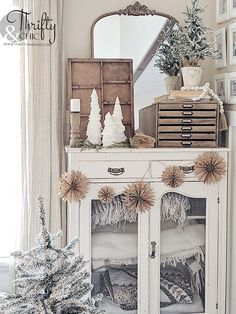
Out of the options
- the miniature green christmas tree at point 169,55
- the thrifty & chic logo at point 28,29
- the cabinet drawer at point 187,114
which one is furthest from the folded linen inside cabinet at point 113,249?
the thrifty & chic logo at point 28,29

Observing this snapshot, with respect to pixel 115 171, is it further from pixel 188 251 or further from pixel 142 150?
pixel 188 251

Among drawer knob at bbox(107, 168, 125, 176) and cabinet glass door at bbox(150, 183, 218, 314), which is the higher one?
drawer knob at bbox(107, 168, 125, 176)

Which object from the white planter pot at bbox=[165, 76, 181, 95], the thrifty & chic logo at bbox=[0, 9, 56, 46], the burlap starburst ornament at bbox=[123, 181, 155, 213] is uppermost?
the thrifty & chic logo at bbox=[0, 9, 56, 46]

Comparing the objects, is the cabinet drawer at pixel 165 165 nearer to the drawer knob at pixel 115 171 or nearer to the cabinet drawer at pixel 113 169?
the cabinet drawer at pixel 113 169

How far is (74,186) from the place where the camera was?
257 cm

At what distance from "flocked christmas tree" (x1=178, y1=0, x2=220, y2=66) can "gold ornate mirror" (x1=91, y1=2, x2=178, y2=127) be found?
0.23 meters

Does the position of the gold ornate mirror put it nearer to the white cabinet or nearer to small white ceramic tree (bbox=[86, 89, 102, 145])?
small white ceramic tree (bbox=[86, 89, 102, 145])

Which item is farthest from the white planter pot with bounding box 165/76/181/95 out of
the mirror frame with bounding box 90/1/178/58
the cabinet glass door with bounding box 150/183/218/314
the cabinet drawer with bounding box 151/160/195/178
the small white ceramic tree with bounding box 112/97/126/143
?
the cabinet glass door with bounding box 150/183/218/314

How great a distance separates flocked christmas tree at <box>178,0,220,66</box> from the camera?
2734 millimetres

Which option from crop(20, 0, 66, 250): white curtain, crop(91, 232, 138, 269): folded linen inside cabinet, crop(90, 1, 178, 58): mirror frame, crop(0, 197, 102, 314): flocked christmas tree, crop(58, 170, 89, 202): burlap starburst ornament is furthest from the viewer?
crop(90, 1, 178, 58): mirror frame

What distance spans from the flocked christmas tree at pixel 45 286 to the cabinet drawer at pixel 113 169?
1117mm

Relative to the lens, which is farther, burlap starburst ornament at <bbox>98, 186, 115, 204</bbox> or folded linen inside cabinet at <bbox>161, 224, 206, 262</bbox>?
folded linen inside cabinet at <bbox>161, 224, 206, 262</bbox>

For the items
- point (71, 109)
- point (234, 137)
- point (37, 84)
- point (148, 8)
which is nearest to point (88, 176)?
point (71, 109)

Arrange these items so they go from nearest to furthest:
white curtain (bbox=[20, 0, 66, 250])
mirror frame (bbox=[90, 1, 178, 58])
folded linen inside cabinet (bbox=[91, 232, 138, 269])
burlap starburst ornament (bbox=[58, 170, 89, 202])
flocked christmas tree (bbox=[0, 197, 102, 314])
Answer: flocked christmas tree (bbox=[0, 197, 102, 314])
burlap starburst ornament (bbox=[58, 170, 89, 202])
folded linen inside cabinet (bbox=[91, 232, 138, 269])
white curtain (bbox=[20, 0, 66, 250])
mirror frame (bbox=[90, 1, 178, 58])
